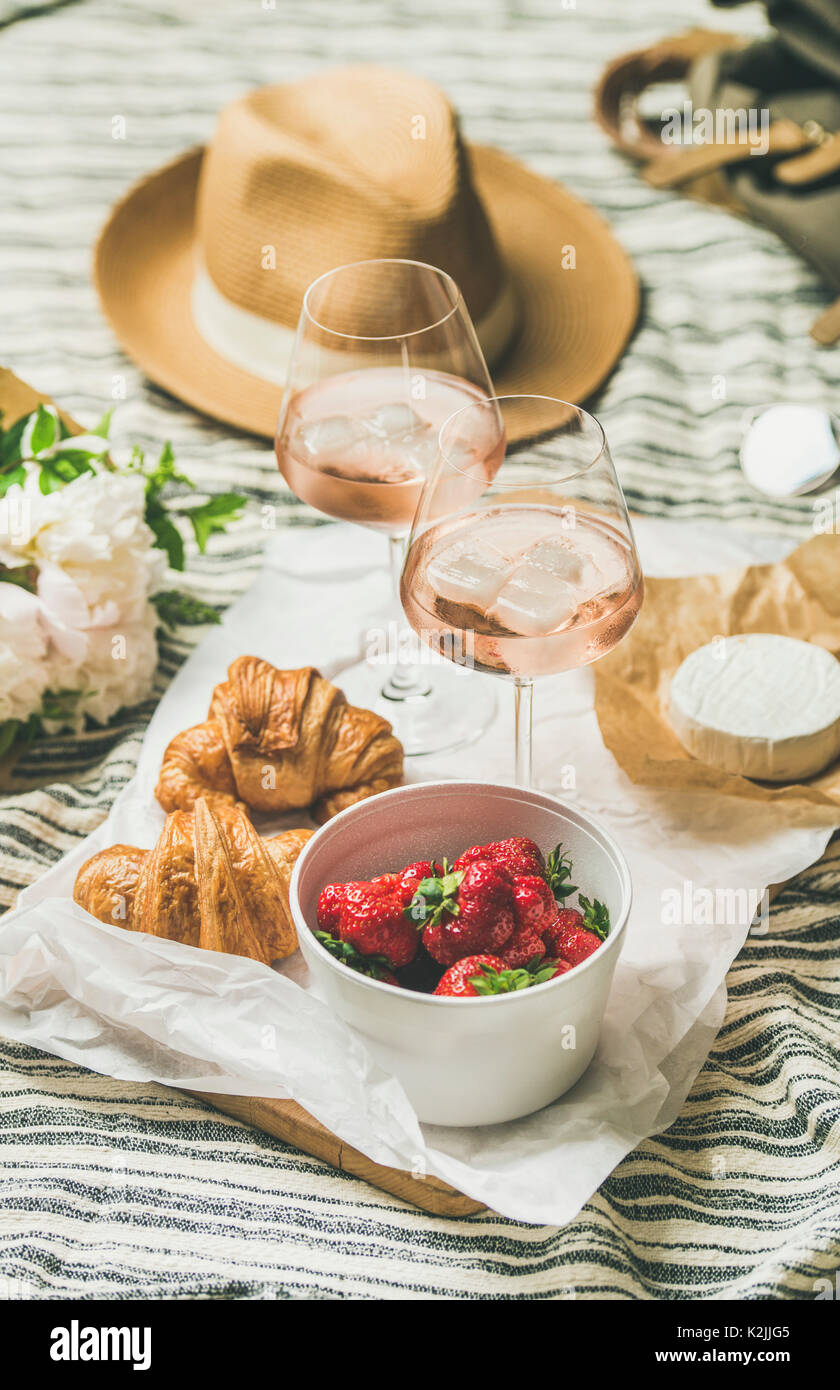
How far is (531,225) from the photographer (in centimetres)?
184

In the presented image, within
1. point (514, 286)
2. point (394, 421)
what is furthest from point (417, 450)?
point (514, 286)

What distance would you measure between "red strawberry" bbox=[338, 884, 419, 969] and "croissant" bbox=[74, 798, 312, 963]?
4.8 inches

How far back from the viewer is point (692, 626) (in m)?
1.23

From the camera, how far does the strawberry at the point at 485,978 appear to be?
77cm

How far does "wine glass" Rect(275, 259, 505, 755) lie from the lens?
1.03 metres

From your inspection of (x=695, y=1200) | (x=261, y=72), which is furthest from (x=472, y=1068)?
(x=261, y=72)

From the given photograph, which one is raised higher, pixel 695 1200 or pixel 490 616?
pixel 490 616

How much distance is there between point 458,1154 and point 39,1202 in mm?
280

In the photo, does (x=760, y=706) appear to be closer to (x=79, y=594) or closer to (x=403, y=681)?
(x=403, y=681)

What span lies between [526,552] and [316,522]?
0.64 meters

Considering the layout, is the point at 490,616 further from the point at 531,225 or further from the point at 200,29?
the point at 200,29

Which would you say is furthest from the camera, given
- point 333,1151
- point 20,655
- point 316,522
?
point 316,522

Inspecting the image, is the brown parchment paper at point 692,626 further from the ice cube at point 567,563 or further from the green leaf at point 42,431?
the green leaf at point 42,431
